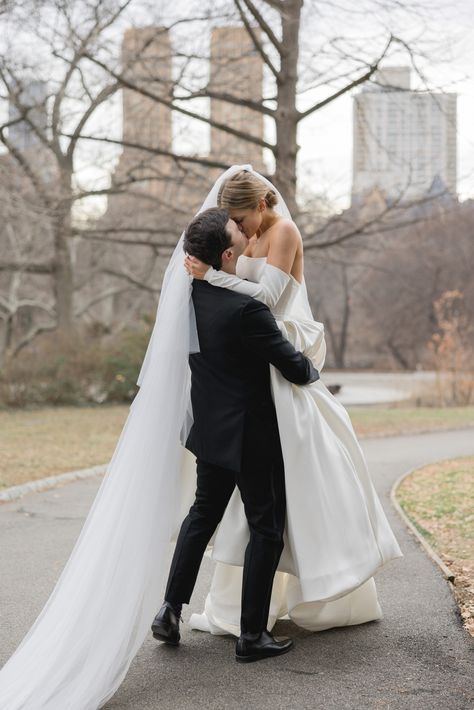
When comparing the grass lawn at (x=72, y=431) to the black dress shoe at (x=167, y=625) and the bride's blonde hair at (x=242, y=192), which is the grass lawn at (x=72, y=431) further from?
the bride's blonde hair at (x=242, y=192)

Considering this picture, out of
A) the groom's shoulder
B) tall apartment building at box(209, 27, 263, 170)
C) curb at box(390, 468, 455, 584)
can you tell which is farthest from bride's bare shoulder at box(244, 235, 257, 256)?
tall apartment building at box(209, 27, 263, 170)

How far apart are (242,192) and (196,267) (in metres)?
0.44

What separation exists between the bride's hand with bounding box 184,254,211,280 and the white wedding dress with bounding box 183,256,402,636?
0.04m

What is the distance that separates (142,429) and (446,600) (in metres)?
2.12

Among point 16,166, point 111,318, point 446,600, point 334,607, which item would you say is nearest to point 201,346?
point 334,607

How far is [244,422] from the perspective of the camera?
401cm

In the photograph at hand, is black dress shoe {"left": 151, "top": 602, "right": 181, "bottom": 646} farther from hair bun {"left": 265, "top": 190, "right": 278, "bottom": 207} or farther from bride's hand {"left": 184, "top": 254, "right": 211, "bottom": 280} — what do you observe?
hair bun {"left": 265, "top": 190, "right": 278, "bottom": 207}

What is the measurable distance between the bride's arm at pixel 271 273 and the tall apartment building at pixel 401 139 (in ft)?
40.5

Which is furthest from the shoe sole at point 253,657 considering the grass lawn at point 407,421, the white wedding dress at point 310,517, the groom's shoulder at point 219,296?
the grass lawn at point 407,421

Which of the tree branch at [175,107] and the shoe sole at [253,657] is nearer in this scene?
the shoe sole at [253,657]

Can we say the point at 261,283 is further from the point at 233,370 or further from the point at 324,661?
the point at 324,661

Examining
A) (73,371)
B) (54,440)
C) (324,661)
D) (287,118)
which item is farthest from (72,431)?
(324,661)

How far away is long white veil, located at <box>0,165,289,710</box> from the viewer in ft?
11.5

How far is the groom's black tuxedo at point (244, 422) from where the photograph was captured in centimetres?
396
